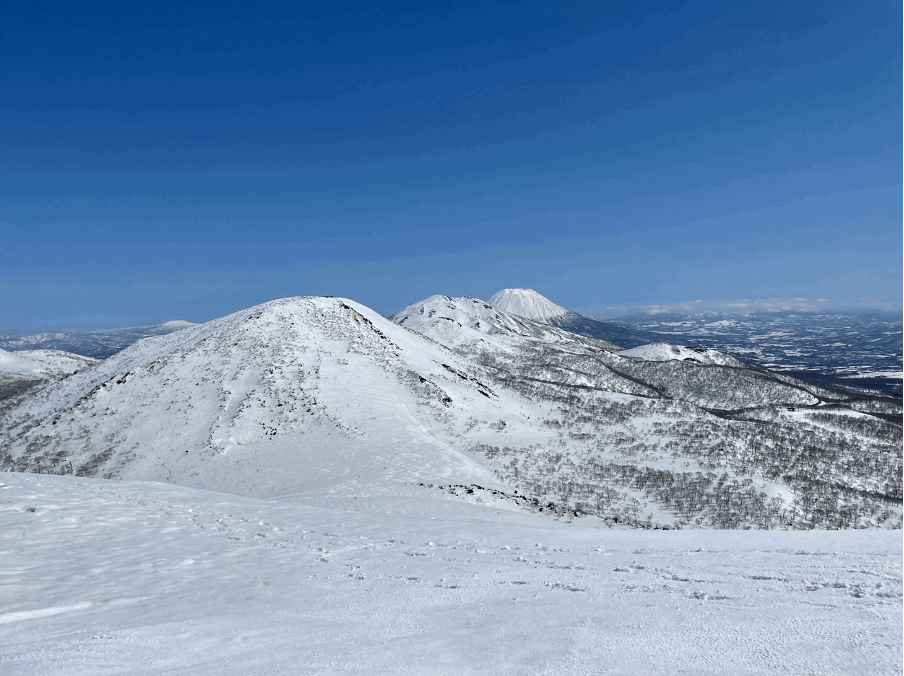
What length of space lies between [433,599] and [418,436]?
23.2 meters

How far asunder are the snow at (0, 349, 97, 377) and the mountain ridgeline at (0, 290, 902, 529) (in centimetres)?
9007

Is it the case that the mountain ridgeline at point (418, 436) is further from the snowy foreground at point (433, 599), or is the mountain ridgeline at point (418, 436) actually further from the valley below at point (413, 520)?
the snowy foreground at point (433, 599)

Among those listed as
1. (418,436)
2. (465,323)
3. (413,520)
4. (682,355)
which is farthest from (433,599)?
(465,323)

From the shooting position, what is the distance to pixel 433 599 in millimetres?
7793

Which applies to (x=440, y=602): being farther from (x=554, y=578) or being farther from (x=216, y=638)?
(x=216, y=638)

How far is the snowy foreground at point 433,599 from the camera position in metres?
5.37

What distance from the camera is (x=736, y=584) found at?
287 inches

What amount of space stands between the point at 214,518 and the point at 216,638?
28.6 feet

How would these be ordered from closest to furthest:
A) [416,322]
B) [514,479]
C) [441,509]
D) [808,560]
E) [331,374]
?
[808,560] < [441,509] < [514,479] < [331,374] < [416,322]

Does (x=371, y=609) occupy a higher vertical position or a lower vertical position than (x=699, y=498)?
higher

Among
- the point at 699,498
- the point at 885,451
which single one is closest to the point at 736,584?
the point at 699,498

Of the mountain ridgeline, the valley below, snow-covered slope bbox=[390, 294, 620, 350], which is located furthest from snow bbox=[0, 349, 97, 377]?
the valley below

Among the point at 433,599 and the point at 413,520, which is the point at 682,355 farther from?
the point at 433,599

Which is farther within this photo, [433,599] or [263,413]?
[263,413]
